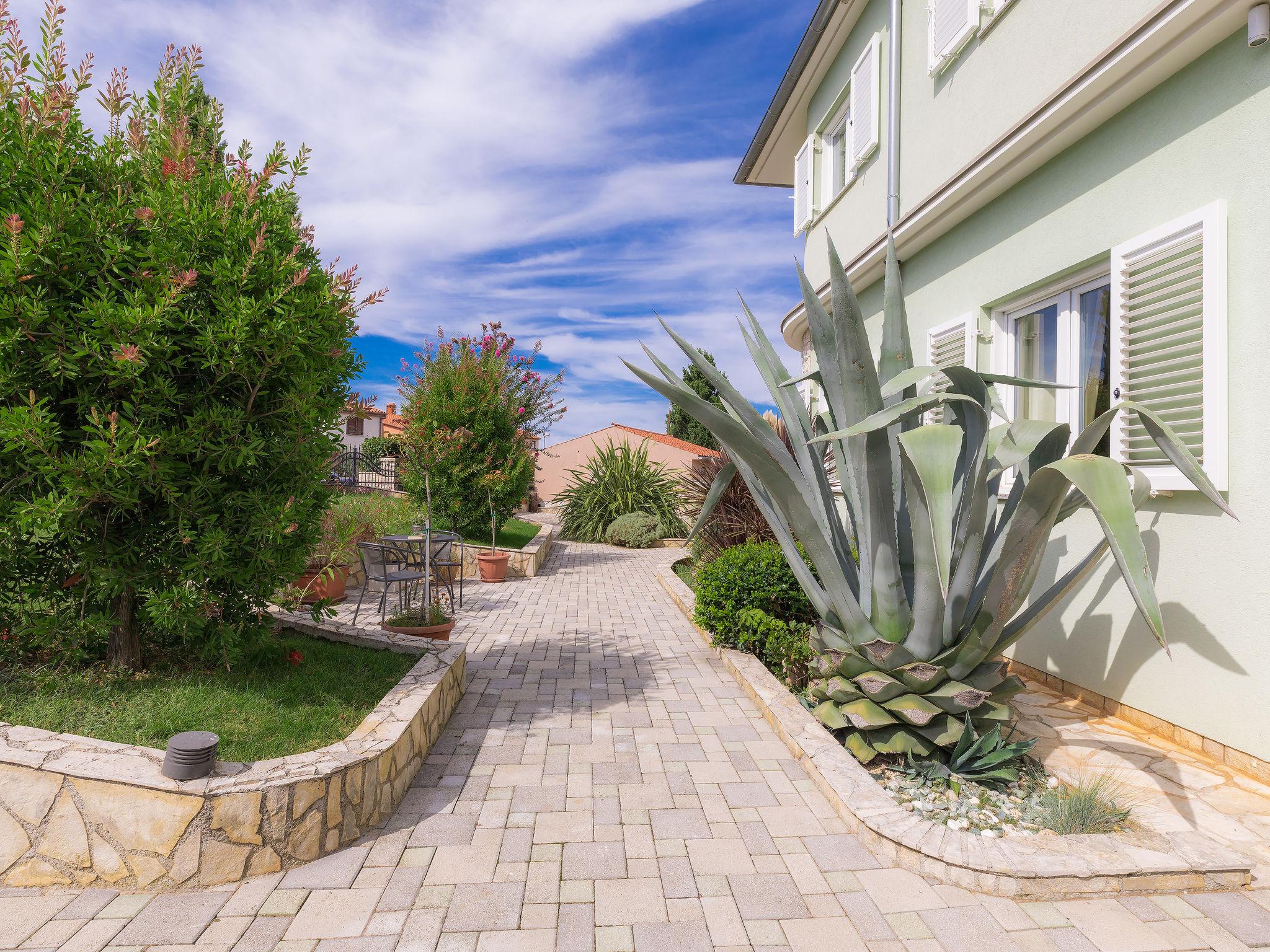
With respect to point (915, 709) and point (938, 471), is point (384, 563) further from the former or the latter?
point (938, 471)

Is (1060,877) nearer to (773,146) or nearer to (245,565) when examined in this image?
(245,565)

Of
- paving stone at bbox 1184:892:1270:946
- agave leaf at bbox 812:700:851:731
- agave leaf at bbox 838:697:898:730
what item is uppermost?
agave leaf at bbox 838:697:898:730

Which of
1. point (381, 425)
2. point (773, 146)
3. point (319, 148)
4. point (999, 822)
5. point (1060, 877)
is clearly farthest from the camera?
point (381, 425)

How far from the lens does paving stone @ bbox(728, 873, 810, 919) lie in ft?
8.27

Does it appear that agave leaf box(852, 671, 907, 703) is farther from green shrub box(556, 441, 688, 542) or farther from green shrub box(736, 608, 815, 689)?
green shrub box(556, 441, 688, 542)

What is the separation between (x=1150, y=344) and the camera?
4.06 metres

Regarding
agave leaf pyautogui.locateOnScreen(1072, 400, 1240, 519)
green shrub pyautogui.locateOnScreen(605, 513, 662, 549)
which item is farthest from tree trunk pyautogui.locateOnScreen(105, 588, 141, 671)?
green shrub pyautogui.locateOnScreen(605, 513, 662, 549)

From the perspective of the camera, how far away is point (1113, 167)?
4305mm

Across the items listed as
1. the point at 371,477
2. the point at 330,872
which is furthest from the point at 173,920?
the point at 371,477

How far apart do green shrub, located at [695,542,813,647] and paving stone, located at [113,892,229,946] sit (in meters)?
4.23

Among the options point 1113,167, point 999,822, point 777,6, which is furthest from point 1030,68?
point 999,822

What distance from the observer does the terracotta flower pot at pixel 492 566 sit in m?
10.9

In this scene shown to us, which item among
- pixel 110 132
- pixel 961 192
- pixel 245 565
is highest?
pixel 961 192

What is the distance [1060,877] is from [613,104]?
8.61 metres
